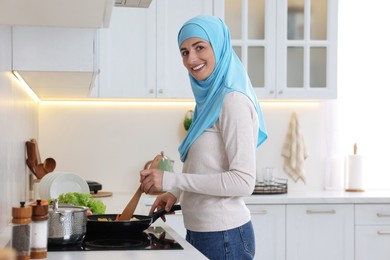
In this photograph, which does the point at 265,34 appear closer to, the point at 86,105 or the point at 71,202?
the point at 86,105

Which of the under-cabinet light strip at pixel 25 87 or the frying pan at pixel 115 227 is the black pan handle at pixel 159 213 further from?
the under-cabinet light strip at pixel 25 87

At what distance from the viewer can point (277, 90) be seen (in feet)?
14.8

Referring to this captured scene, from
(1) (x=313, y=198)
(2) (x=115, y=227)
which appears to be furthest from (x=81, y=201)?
(1) (x=313, y=198)

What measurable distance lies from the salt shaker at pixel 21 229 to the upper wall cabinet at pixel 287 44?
9.78 feet

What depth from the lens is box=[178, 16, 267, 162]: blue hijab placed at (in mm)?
2420

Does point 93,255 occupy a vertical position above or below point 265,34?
below

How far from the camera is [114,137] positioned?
473cm

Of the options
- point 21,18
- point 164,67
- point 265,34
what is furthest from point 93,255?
point 265,34

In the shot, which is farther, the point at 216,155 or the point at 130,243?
the point at 216,155

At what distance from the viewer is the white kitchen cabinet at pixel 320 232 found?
4250mm

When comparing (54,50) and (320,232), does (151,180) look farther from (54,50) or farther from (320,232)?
(320,232)

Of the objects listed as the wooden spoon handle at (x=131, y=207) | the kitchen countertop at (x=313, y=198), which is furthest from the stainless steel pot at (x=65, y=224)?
the kitchen countertop at (x=313, y=198)

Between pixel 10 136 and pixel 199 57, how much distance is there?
2.87 feet

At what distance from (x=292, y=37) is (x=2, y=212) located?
2.63 meters
